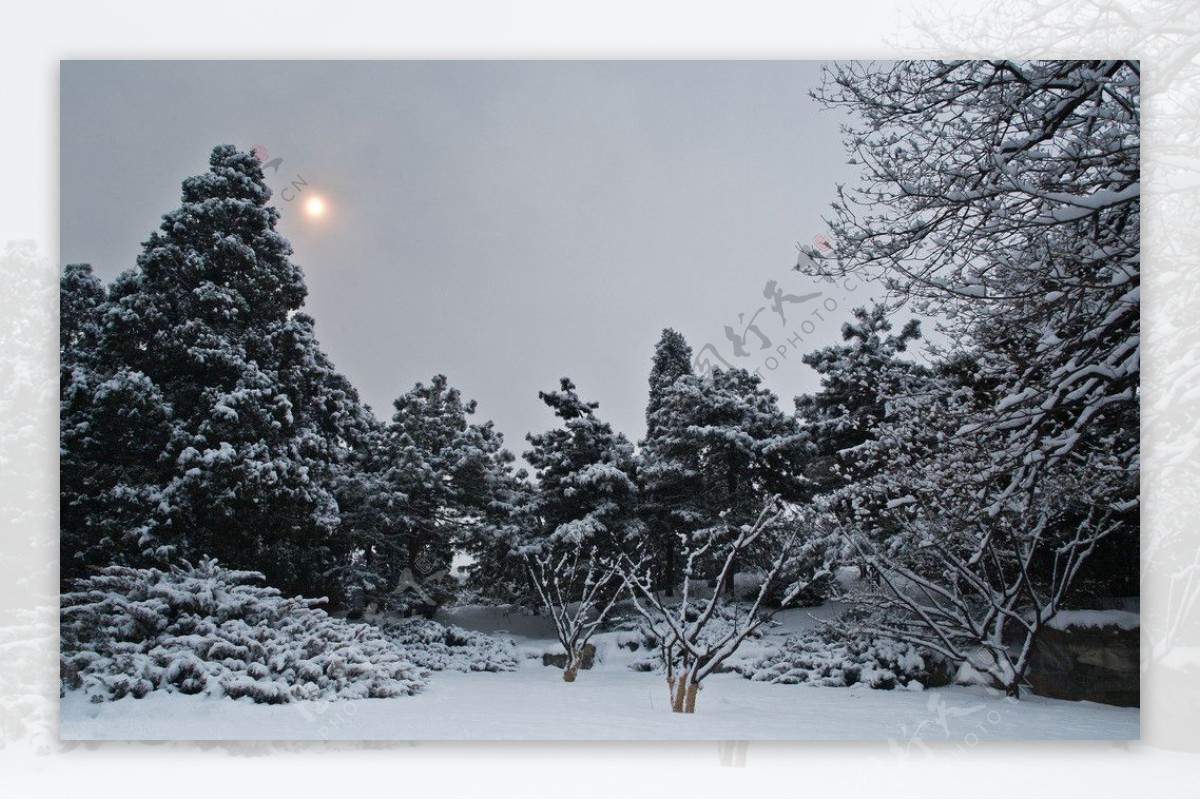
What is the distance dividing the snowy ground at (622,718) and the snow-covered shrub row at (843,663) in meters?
0.10

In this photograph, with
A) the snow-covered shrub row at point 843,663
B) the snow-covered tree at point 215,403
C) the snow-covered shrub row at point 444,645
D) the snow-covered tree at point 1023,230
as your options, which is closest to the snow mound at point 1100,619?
the snow-covered shrub row at point 843,663

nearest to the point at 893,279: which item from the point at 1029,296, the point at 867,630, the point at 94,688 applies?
the point at 1029,296

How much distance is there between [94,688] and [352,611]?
59.4 inches

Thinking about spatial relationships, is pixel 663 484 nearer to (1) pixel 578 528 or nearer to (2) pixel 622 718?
(1) pixel 578 528

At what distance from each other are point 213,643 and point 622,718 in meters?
2.55

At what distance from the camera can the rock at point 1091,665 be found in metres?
5.11

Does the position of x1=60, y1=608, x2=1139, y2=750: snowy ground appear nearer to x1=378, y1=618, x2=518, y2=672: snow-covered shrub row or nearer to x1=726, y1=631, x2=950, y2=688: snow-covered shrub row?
x1=726, y1=631, x2=950, y2=688: snow-covered shrub row

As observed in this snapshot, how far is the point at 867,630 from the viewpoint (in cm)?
539

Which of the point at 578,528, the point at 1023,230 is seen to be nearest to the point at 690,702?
the point at 578,528

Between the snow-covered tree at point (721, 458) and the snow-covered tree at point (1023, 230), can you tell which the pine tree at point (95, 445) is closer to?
the snow-covered tree at point (721, 458)

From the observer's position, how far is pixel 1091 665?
515 cm

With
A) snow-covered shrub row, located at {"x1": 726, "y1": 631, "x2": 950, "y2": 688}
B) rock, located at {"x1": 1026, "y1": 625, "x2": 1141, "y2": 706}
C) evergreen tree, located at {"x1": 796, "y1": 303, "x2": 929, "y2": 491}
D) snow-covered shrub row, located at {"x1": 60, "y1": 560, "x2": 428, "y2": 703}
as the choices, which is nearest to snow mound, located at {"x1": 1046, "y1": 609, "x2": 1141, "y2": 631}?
rock, located at {"x1": 1026, "y1": 625, "x2": 1141, "y2": 706}

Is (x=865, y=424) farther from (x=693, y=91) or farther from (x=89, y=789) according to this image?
(x=89, y=789)

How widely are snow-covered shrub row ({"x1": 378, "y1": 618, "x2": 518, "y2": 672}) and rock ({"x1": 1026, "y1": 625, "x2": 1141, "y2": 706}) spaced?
341 cm
